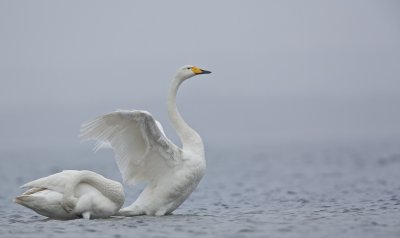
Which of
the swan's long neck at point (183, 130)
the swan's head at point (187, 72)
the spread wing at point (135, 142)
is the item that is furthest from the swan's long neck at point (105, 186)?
the swan's head at point (187, 72)

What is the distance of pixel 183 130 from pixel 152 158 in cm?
79

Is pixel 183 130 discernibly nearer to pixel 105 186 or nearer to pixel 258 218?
pixel 105 186

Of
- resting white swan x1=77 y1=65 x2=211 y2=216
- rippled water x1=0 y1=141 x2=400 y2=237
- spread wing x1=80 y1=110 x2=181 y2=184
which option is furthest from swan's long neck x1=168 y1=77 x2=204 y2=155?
rippled water x1=0 y1=141 x2=400 y2=237

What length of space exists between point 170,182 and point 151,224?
1.35 meters

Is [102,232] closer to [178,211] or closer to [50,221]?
[50,221]

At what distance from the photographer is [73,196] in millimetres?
14797

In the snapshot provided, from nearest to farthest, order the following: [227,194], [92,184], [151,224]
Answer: [151,224] → [92,184] → [227,194]

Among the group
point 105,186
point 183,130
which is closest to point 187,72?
point 183,130

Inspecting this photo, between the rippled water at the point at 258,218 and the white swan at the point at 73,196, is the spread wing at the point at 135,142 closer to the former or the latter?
the white swan at the point at 73,196

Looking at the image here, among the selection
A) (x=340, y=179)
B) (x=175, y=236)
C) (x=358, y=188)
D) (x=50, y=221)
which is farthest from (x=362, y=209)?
(x=340, y=179)

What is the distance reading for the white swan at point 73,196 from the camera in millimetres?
14672

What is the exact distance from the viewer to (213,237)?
1284 cm

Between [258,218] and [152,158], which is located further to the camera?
[152,158]

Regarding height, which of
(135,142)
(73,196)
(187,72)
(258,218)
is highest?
(187,72)
